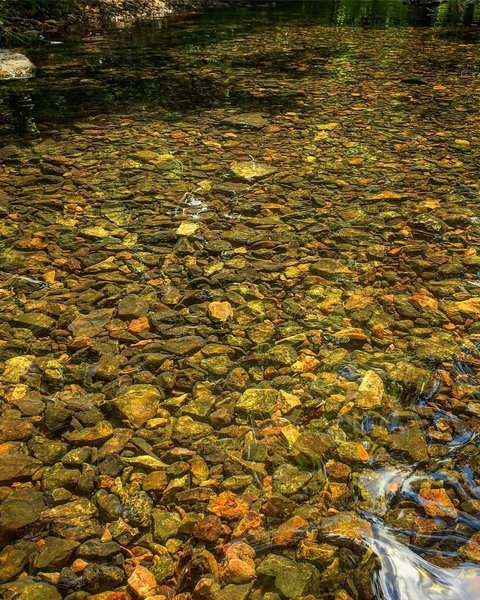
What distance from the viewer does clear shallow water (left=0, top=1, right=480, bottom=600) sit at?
7.69ft

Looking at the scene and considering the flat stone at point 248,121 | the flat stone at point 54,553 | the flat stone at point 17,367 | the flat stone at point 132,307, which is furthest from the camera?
the flat stone at point 248,121

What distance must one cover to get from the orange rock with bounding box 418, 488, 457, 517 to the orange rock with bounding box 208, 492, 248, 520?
879mm

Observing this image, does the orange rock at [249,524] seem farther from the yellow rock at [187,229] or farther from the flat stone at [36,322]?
the yellow rock at [187,229]

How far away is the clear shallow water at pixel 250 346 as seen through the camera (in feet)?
7.69

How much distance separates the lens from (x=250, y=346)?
3.58m

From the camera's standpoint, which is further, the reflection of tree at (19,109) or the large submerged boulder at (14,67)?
the large submerged boulder at (14,67)

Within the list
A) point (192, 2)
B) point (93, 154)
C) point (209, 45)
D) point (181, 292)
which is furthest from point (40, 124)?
point (192, 2)

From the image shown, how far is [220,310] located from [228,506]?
1701mm

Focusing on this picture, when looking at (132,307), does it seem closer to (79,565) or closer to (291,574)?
(79,565)

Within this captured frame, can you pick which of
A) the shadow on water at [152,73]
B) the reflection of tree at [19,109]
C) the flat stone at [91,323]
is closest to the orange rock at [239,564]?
the flat stone at [91,323]

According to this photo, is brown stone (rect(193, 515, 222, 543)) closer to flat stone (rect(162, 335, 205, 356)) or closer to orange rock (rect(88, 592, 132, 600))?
orange rock (rect(88, 592, 132, 600))

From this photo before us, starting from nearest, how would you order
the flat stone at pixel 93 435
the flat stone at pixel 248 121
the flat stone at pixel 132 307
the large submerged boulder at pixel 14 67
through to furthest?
1. the flat stone at pixel 93 435
2. the flat stone at pixel 132 307
3. the flat stone at pixel 248 121
4. the large submerged boulder at pixel 14 67

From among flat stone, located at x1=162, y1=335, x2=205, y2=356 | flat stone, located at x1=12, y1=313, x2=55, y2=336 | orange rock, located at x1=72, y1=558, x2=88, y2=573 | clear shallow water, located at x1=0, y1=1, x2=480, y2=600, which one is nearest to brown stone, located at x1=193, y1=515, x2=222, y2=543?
clear shallow water, located at x1=0, y1=1, x2=480, y2=600

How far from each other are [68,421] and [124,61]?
12.3 meters
